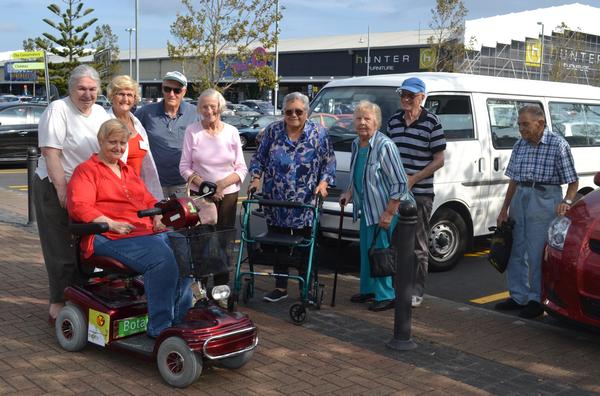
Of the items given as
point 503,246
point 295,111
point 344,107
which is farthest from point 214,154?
point 503,246

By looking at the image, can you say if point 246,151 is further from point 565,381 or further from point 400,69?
point 400,69

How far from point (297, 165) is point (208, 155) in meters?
0.77

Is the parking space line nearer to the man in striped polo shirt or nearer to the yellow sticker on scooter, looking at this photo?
the man in striped polo shirt

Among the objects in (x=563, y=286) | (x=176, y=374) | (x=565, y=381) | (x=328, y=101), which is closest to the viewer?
(x=176, y=374)

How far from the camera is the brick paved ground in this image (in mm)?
4391

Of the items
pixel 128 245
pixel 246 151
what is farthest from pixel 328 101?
pixel 246 151

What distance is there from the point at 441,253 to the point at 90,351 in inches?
163

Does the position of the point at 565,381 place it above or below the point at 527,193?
below

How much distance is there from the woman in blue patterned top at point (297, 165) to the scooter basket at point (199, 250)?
1597 millimetres

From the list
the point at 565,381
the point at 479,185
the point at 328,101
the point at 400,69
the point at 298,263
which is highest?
the point at 400,69

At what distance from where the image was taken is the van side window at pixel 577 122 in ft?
28.3

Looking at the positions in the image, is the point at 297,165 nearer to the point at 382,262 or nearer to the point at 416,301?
the point at 382,262

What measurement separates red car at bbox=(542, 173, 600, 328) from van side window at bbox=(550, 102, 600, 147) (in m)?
3.23

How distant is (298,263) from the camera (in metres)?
5.88
